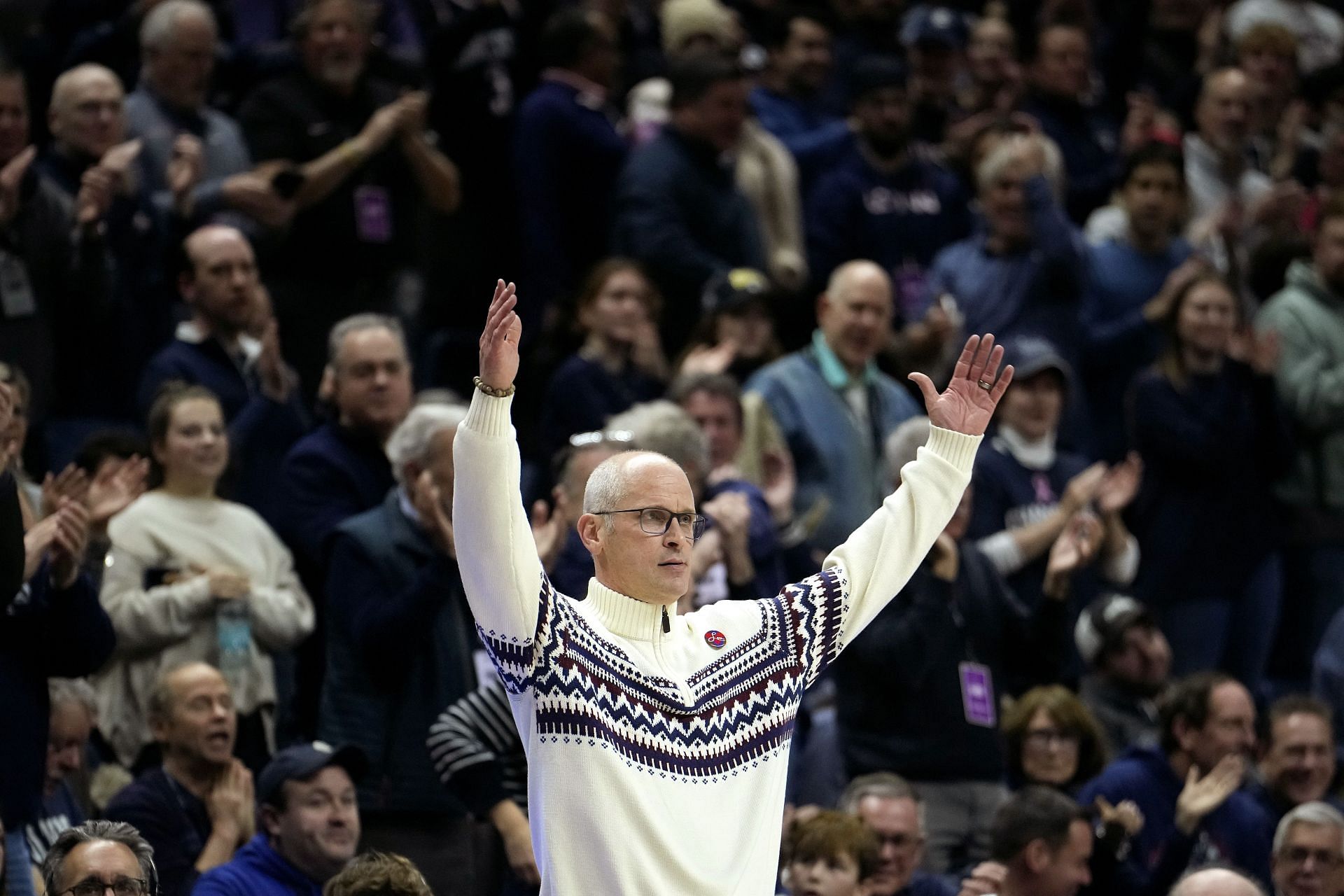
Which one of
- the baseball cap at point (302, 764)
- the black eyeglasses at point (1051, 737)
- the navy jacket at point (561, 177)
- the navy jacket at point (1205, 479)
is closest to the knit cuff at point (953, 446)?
the baseball cap at point (302, 764)

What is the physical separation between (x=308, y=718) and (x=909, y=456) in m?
2.03

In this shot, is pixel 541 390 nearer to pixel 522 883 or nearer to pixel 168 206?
pixel 168 206

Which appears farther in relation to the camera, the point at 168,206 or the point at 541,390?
the point at 541,390

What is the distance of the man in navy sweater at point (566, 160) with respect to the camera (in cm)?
965

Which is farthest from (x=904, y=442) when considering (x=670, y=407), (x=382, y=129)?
(x=382, y=129)

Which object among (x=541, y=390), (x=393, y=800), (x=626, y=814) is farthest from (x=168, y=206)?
(x=626, y=814)

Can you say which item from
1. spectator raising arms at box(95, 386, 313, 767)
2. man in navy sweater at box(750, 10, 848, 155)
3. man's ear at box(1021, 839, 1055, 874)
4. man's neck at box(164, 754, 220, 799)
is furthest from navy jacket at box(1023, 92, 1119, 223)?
man's neck at box(164, 754, 220, 799)

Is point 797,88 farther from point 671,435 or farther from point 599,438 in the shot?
point 599,438

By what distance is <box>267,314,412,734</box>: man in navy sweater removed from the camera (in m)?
7.02

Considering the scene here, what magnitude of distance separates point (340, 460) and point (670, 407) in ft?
3.22

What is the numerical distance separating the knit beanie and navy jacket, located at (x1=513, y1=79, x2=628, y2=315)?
20.9 inches

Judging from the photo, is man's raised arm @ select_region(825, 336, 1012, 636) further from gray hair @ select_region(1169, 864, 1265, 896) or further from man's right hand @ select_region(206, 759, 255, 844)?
man's right hand @ select_region(206, 759, 255, 844)

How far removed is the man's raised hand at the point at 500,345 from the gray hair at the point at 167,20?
4.89 meters

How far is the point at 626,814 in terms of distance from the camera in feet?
13.8
